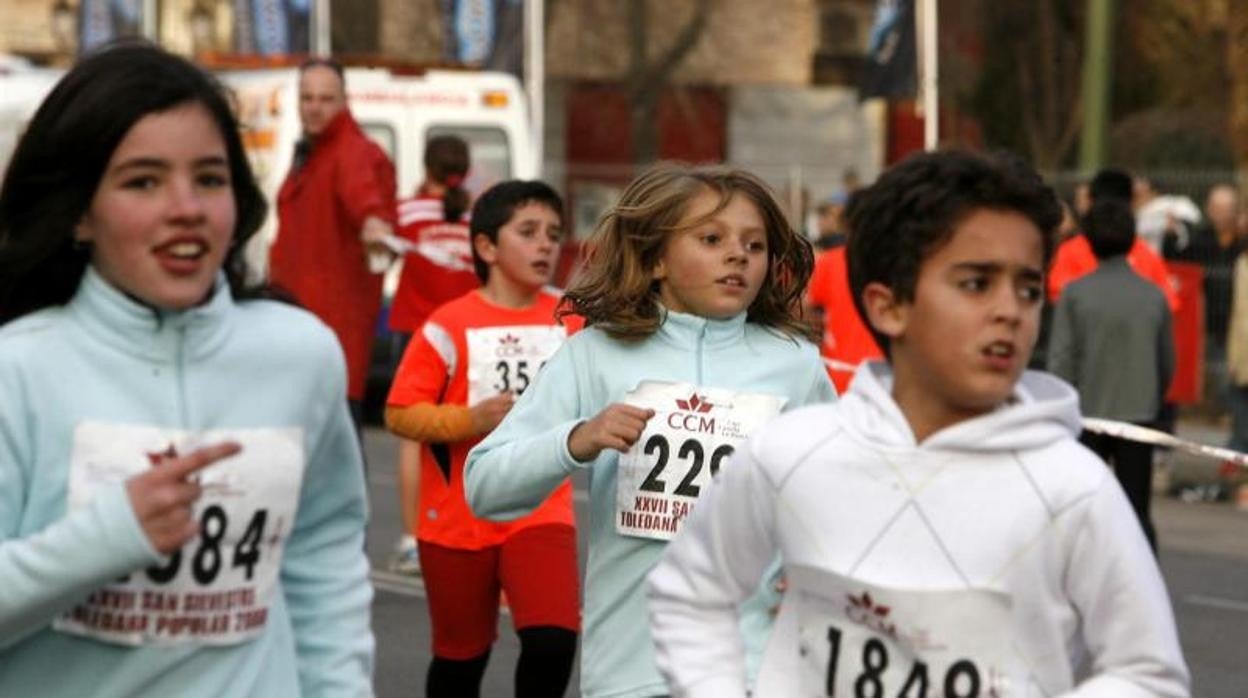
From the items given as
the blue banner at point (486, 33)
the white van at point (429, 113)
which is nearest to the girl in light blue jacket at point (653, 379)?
the white van at point (429, 113)

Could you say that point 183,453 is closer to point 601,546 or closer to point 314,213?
point 601,546

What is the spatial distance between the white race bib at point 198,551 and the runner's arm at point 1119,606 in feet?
3.55

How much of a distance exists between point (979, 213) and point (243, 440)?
40.4 inches

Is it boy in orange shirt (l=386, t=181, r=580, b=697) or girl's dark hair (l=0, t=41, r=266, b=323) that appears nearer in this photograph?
girl's dark hair (l=0, t=41, r=266, b=323)

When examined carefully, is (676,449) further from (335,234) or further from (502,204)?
(335,234)

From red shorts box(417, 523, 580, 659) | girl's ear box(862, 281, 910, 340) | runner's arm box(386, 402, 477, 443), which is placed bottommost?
red shorts box(417, 523, 580, 659)

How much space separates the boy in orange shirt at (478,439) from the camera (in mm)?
7406

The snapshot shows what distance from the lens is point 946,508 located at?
3.73m

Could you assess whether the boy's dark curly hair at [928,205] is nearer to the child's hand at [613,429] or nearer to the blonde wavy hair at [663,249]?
the child's hand at [613,429]

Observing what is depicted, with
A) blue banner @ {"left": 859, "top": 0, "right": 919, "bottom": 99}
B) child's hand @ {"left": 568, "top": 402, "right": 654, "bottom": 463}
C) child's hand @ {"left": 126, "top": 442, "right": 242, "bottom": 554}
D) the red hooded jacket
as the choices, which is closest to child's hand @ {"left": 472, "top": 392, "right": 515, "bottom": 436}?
child's hand @ {"left": 568, "top": 402, "right": 654, "bottom": 463}

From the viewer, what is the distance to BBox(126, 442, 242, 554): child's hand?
362 centimetres

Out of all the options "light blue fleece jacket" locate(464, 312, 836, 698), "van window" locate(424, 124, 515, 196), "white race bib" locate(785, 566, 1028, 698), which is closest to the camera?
"white race bib" locate(785, 566, 1028, 698)

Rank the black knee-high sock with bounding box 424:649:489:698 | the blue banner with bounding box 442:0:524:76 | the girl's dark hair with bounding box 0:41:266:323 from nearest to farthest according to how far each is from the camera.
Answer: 1. the girl's dark hair with bounding box 0:41:266:323
2. the black knee-high sock with bounding box 424:649:489:698
3. the blue banner with bounding box 442:0:524:76

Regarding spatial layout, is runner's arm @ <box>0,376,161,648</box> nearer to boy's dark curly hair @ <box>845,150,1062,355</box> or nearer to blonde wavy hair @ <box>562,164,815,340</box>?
boy's dark curly hair @ <box>845,150,1062,355</box>
